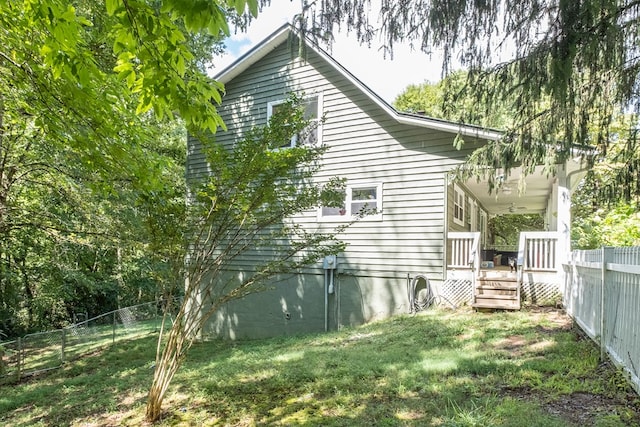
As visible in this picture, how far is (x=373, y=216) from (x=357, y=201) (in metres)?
0.59

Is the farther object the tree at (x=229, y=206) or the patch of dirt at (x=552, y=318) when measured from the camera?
the patch of dirt at (x=552, y=318)

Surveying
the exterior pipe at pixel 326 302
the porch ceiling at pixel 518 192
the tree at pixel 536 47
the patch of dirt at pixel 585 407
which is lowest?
the exterior pipe at pixel 326 302

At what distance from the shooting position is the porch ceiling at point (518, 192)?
10.3 meters

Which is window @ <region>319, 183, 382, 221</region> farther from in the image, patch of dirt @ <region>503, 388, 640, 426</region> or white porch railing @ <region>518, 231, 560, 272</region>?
patch of dirt @ <region>503, 388, 640, 426</region>

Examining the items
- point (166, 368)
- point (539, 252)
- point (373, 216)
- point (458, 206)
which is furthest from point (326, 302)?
point (166, 368)

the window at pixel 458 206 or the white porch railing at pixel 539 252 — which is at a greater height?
the window at pixel 458 206

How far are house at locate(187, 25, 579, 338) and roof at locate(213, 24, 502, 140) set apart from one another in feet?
0.09

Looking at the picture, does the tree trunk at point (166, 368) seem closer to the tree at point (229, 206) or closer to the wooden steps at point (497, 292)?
the tree at point (229, 206)

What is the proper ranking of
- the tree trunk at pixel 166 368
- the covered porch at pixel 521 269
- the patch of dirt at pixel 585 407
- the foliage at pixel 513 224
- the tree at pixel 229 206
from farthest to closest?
the foliage at pixel 513 224 → the covered porch at pixel 521 269 → the tree at pixel 229 206 → the tree trunk at pixel 166 368 → the patch of dirt at pixel 585 407

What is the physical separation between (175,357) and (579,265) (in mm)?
5525

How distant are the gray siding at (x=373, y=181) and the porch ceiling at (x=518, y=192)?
1.33m

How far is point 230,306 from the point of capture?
1143 cm

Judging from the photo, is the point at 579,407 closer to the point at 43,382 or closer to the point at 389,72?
the point at 389,72

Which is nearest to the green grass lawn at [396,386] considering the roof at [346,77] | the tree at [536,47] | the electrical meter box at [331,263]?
the tree at [536,47]
